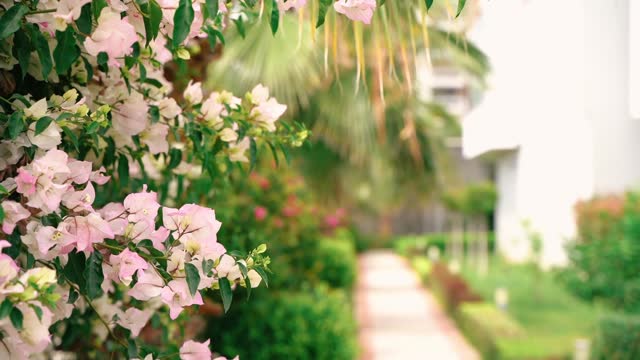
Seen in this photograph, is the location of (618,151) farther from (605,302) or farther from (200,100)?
(200,100)

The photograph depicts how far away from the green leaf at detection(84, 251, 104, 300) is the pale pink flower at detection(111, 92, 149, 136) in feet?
1.56

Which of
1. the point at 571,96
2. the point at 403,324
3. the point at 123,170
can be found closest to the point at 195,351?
the point at 123,170

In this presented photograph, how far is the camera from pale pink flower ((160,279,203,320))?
1.50 metres

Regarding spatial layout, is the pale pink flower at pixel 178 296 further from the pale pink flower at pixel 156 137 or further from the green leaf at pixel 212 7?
the pale pink flower at pixel 156 137

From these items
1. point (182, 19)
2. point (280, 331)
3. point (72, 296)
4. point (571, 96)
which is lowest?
point (280, 331)

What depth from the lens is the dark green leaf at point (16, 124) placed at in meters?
1.48

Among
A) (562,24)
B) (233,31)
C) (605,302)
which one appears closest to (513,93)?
(562,24)

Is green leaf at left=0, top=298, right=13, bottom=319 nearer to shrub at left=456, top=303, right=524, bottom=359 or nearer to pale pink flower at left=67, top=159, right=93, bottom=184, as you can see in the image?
pale pink flower at left=67, top=159, right=93, bottom=184

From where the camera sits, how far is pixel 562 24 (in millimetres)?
11492

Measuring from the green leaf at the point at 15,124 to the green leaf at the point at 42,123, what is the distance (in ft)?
0.10

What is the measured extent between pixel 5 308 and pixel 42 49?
503 mm

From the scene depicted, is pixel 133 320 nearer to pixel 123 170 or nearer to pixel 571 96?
pixel 123 170

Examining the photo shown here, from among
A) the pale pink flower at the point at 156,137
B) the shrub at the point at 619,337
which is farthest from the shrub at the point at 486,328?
the pale pink flower at the point at 156,137

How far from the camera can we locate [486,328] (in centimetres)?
855
